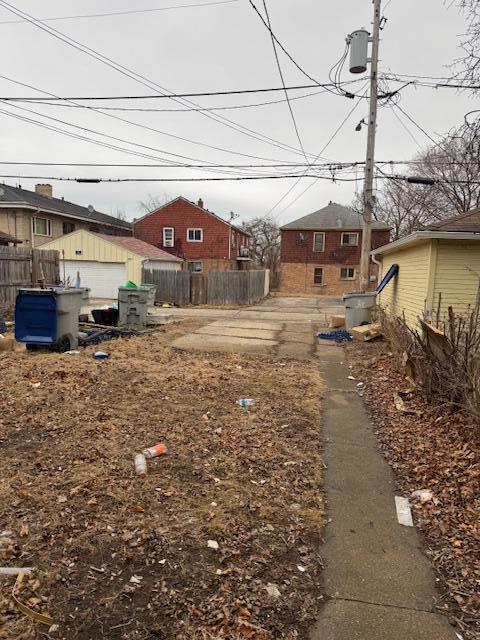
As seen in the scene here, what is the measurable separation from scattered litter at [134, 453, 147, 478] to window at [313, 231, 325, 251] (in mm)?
29361

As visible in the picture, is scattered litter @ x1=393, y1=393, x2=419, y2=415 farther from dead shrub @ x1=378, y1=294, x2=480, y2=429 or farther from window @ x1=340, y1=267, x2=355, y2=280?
window @ x1=340, y1=267, x2=355, y2=280

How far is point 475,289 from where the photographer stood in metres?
8.89

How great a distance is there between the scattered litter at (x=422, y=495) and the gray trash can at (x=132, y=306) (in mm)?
9456

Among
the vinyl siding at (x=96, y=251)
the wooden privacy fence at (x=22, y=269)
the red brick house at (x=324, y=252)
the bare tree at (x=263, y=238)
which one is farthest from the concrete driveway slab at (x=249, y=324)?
the bare tree at (x=263, y=238)

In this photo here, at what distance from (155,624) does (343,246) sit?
31203 millimetres

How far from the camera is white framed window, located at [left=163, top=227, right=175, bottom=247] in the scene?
30.4 meters

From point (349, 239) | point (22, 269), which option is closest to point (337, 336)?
point (22, 269)

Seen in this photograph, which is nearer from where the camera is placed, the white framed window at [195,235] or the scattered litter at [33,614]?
the scattered litter at [33,614]

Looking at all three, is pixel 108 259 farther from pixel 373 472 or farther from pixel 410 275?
pixel 373 472

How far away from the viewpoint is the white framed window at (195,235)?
99.4ft

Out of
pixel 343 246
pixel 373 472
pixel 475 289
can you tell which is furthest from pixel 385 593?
pixel 343 246

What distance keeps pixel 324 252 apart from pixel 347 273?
2.39 metres

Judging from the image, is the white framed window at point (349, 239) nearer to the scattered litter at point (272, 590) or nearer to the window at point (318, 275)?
the window at point (318, 275)

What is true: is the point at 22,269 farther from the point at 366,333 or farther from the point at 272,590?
the point at 272,590
